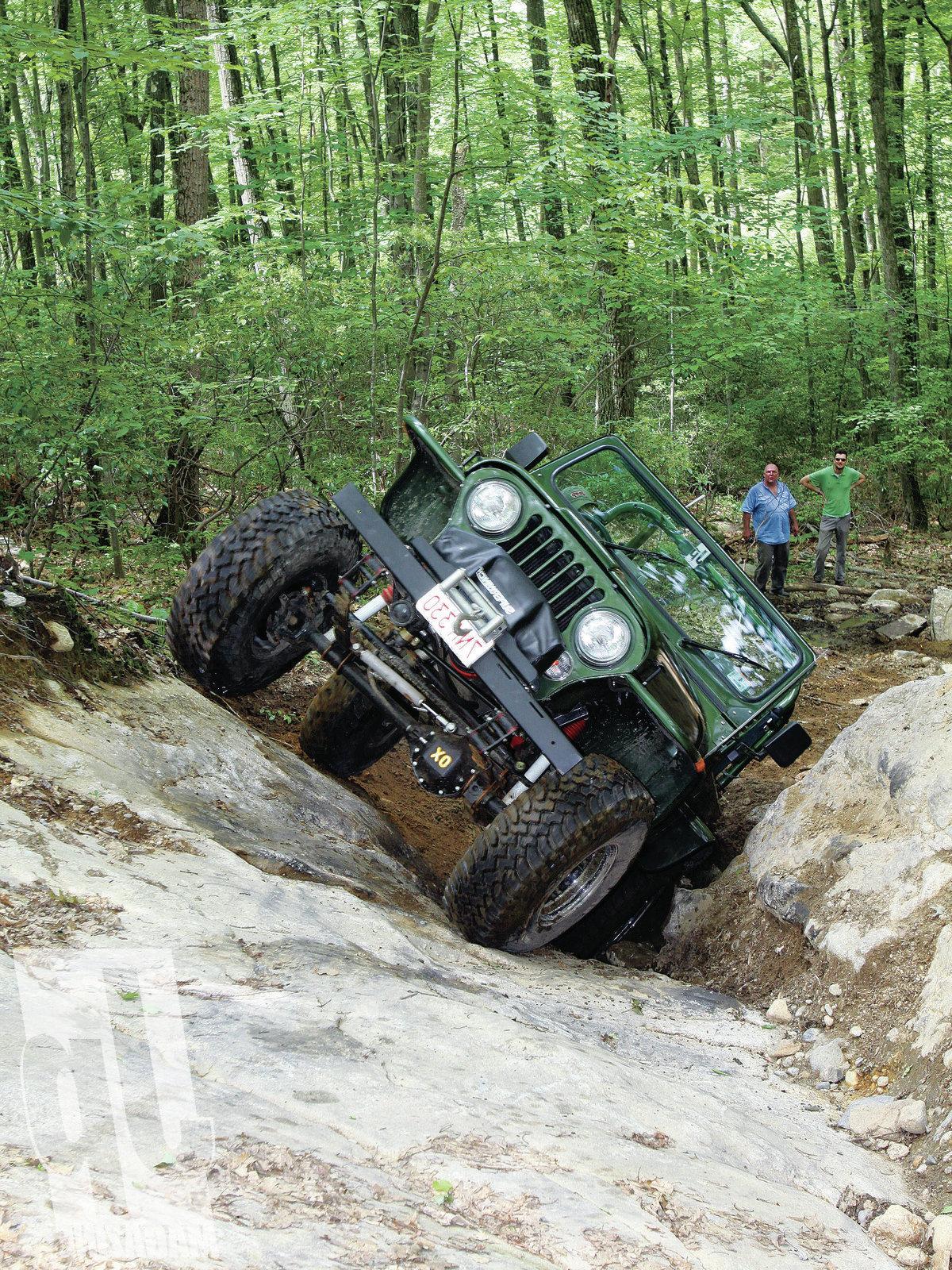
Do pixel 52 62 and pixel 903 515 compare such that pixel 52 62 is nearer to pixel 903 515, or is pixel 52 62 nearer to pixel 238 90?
pixel 238 90

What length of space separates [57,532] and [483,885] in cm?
371

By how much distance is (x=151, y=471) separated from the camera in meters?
7.21

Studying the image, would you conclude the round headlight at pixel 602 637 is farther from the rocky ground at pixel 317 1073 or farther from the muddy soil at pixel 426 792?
the muddy soil at pixel 426 792

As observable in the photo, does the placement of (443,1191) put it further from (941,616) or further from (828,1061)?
(941,616)

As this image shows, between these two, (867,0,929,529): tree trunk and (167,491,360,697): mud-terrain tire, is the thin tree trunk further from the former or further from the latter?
(167,491,360,697): mud-terrain tire

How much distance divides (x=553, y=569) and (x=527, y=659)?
556 mm

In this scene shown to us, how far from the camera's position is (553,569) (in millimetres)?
4746

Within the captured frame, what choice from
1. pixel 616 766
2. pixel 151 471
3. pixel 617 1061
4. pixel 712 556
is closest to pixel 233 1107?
pixel 617 1061

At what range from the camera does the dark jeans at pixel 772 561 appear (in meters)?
13.1

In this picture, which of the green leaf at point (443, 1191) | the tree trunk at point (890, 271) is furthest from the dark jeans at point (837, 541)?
the green leaf at point (443, 1191)

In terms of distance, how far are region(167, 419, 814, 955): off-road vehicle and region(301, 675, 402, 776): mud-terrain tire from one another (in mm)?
41

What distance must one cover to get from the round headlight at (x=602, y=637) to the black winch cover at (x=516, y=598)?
0.10 metres

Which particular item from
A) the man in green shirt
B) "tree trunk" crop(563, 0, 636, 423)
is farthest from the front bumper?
the man in green shirt

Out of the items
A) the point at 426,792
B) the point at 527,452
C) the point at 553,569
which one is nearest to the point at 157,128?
the point at 527,452
